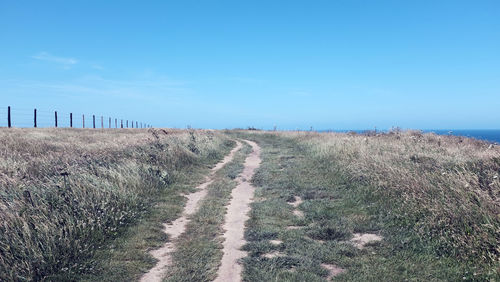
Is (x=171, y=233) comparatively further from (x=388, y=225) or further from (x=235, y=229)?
(x=388, y=225)

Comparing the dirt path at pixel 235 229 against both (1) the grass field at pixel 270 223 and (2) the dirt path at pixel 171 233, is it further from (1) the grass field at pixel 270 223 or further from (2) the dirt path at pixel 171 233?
(2) the dirt path at pixel 171 233

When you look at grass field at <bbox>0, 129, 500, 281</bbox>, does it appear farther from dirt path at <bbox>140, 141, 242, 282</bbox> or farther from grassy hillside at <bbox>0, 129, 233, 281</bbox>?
dirt path at <bbox>140, 141, 242, 282</bbox>

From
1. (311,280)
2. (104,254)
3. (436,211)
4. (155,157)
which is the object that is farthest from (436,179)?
(155,157)

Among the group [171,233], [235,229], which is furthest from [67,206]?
[235,229]

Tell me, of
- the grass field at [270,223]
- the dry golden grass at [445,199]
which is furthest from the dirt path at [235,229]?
the dry golden grass at [445,199]

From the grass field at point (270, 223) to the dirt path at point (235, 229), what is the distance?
161 mm

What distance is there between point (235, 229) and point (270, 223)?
0.90 m

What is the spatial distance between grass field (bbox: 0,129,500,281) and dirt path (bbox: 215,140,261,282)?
16 cm

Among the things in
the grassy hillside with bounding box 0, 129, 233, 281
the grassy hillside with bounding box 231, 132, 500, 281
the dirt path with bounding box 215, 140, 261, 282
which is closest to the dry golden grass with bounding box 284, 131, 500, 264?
the grassy hillside with bounding box 231, 132, 500, 281

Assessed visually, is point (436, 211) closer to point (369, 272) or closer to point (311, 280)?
point (369, 272)

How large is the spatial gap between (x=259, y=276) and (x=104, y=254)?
287 centimetres

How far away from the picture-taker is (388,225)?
7902 millimetres

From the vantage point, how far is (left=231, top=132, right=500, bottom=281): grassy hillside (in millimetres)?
5738

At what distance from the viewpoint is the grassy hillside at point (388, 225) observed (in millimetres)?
5738
